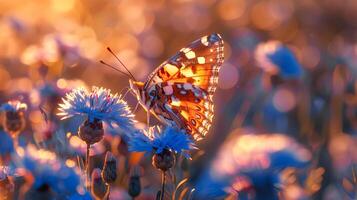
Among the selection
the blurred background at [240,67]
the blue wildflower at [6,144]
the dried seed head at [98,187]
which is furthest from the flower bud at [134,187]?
the blue wildflower at [6,144]

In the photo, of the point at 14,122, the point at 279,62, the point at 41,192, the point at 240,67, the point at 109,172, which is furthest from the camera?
the point at 240,67

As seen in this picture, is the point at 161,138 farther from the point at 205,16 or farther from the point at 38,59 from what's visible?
the point at 205,16

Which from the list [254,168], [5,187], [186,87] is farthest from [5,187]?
[186,87]

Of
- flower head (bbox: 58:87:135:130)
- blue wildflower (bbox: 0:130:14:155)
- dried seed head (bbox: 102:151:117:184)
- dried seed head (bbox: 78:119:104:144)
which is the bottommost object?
dried seed head (bbox: 102:151:117:184)

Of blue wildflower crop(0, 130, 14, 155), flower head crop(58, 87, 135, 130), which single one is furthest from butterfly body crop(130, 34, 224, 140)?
blue wildflower crop(0, 130, 14, 155)

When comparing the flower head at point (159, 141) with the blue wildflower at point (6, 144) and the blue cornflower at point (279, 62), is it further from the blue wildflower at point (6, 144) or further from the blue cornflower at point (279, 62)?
the blue cornflower at point (279, 62)

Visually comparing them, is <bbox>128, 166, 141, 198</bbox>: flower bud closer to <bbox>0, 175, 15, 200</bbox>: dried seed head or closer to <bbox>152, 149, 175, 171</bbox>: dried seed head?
<bbox>152, 149, 175, 171</bbox>: dried seed head

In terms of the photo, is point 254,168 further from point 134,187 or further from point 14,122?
point 14,122
